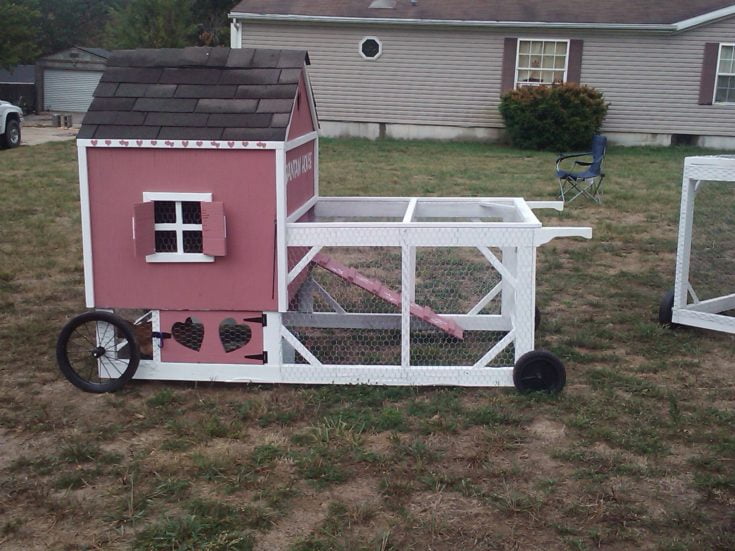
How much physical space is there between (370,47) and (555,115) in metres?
4.22

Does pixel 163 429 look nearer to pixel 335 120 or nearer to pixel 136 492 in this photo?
pixel 136 492

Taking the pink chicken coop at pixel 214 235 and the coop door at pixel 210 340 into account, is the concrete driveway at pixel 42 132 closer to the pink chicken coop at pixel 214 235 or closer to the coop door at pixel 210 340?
the pink chicken coop at pixel 214 235

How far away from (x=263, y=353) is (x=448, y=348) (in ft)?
4.31

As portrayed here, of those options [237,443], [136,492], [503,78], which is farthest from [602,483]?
[503,78]

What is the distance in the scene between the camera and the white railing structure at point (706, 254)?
18.6ft

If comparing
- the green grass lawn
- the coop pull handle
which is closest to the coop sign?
the green grass lawn

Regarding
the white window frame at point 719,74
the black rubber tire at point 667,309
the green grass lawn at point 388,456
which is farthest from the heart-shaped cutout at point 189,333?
the white window frame at point 719,74

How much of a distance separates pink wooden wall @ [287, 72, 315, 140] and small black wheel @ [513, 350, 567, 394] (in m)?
→ 1.79

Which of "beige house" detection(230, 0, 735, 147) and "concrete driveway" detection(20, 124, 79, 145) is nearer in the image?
"beige house" detection(230, 0, 735, 147)

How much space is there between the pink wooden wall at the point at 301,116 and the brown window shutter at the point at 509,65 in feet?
43.0

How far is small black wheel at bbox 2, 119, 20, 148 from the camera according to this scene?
17359 millimetres

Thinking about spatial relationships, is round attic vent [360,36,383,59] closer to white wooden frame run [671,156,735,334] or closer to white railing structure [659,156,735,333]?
white railing structure [659,156,735,333]

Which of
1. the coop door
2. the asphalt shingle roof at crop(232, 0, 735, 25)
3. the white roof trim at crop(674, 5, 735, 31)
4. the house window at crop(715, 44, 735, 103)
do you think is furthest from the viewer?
the asphalt shingle roof at crop(232, 0, 735, 25)

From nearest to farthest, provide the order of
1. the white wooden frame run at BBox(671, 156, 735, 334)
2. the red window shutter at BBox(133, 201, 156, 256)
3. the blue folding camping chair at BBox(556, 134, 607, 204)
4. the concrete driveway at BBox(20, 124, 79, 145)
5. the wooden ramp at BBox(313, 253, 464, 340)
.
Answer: the red window shutter at BBox(133, 201, 156, 256), the wooden ramp at BBox(313, 253, 464, 340), the white wooden frame run at BBox(671, 156, 735, 334), the blue folding camping chair at BBox(556, 134, 607, 204), the concrete driveway at BBox(20, 124, 79, 145)
